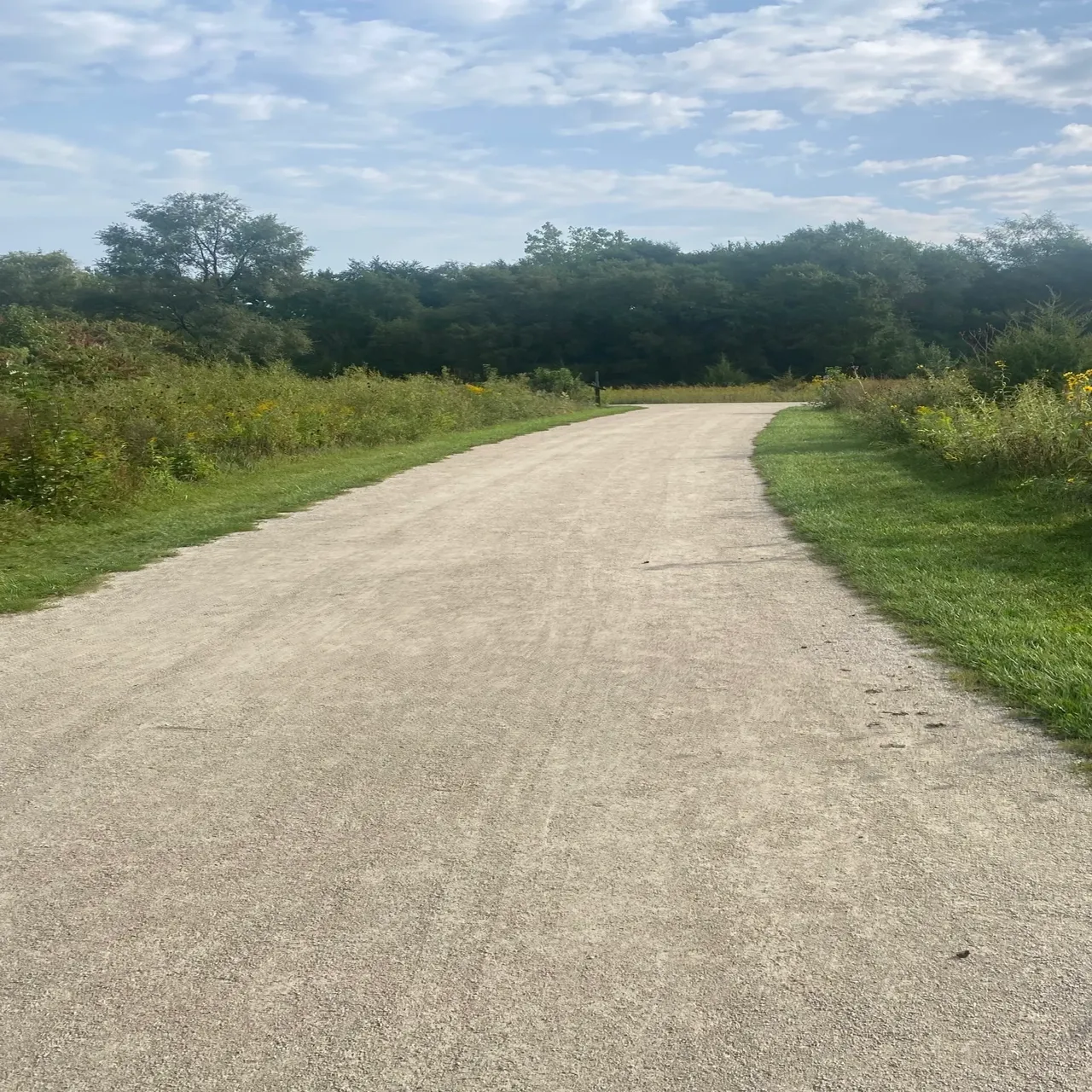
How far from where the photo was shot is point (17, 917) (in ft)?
10.9

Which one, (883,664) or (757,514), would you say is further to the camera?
(757,514)

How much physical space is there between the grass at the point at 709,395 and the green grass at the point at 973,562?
38.9 metres

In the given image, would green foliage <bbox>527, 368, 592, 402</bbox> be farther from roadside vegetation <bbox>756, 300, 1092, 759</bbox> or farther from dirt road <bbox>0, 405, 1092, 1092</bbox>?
dirt road <bbox>0, 405, 1092, 1092</bbox>

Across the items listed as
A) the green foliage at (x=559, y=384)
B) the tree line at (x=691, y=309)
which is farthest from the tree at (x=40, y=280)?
the green foliage at (x=559, y=384)

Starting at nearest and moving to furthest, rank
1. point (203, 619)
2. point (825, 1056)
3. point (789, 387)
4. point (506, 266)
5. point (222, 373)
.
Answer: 1. point (825, 1056)
2. point (203, 619)
3. point (222, 373)
4. point (789, 387)
5. point (506, 266)

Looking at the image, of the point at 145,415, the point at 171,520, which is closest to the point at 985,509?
the point at 171,520

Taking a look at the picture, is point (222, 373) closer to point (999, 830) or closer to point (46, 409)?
point (46, 409)

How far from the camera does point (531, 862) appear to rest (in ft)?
11.9

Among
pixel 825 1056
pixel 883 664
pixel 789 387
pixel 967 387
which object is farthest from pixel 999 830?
pixel 789 387

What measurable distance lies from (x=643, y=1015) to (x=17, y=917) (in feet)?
5.98

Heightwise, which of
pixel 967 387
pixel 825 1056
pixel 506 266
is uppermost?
pixel 506 266

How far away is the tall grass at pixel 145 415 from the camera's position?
12633mm

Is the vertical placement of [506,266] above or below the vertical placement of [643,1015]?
above

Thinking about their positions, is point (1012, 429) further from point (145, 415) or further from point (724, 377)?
point (724, 377)
